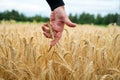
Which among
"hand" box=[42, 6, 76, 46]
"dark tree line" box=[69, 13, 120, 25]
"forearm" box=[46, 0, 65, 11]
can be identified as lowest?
"dark tree line" box=[69, 13, 120, 25]

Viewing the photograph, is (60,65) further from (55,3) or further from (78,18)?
(78,18)

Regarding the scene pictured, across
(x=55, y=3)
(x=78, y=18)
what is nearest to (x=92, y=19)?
(x=78, y=18)

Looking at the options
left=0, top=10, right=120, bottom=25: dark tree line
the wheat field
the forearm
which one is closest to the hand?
the forearm

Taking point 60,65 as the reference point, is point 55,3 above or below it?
above

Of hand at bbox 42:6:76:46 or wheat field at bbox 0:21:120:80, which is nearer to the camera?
wheat field at bbox 0:21:120:80

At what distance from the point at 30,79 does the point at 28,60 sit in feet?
1.16

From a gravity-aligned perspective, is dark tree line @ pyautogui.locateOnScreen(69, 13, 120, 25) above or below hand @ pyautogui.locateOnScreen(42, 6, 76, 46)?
below

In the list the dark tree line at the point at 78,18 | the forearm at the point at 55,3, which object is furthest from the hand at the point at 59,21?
the dark tree line at the point at 78,18

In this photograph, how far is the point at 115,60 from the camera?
2.81 meters

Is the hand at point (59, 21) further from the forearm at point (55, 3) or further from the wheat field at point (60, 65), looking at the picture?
the wheat field at point (60, 65)

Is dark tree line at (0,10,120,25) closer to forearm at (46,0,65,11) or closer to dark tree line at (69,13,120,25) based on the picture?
dark tree line at (69,13,120,25)

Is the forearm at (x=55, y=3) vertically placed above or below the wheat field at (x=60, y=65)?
above

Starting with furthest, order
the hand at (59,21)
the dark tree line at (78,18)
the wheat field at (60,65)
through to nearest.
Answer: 1. the dark tree line at (78,18)
2. the hand at (59,21)
3. the wheat field at (60,65)

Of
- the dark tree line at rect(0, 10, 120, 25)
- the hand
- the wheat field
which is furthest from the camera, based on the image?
the dark tree line at rect(0, 10, 120, 25)
